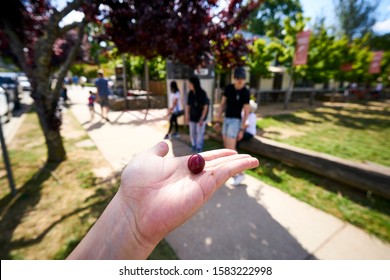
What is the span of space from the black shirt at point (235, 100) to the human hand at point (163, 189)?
2.14 metres

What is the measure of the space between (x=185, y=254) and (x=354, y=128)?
967 cm

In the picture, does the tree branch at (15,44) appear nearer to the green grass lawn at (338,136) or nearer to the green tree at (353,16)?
the green grass lawn at (338,136)

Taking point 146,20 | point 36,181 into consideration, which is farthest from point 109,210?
point 36,181

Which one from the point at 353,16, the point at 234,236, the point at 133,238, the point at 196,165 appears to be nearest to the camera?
the point at 133,238

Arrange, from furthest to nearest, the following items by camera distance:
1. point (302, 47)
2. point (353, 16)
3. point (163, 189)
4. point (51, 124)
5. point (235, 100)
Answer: point (353, 16) < point (302, 47) < point (51, 124) < point (235, 100) < point (163, 189)

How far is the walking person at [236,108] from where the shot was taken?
3952 millimetres

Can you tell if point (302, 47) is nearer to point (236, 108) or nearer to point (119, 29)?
point (236, 108)

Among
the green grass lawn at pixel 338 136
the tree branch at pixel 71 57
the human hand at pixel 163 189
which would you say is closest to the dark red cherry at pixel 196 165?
the human hand at pixel 163 189

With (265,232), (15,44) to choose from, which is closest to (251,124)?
(265,232)

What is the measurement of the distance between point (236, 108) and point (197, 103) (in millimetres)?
1274

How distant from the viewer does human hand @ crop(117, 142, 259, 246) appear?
4.83 ft

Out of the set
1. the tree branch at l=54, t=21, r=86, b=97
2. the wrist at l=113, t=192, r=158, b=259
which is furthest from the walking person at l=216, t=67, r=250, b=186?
the tree branch at l=54, t=21, r=86, b=97

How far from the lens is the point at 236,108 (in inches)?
160
